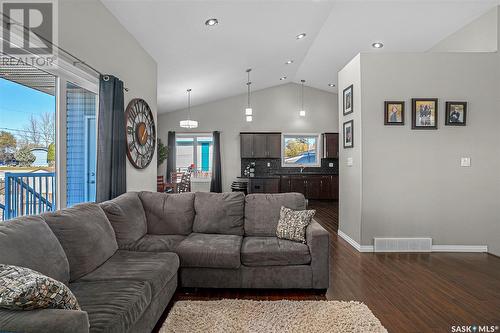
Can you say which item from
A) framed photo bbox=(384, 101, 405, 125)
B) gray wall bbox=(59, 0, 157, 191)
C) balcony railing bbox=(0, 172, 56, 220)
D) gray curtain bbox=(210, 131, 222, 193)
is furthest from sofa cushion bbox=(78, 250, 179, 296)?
gray curtain bbox=(210, 131, 222, 193)

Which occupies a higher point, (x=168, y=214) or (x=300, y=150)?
(x=300, y=150)

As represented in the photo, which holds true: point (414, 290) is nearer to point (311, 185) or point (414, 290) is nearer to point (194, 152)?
point (311, 185)

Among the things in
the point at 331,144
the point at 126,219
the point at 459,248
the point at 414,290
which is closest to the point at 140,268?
the point at 126,219

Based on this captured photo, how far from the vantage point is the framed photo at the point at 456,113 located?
13.2ft

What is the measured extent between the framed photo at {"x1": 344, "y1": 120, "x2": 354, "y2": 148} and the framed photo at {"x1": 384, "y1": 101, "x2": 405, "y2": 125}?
0.50 meters

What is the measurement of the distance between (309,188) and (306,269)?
244 inches

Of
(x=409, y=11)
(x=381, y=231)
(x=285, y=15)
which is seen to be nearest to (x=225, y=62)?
(x=285, y=15)

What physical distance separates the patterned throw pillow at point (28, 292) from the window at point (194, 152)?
802cm

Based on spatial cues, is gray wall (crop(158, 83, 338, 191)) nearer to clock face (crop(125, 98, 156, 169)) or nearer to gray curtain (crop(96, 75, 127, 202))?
clock face (crop(125, 98, 156, 169))

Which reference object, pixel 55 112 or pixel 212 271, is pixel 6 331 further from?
pixel 55 112

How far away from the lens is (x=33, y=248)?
1.67m

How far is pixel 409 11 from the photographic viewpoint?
4.44m

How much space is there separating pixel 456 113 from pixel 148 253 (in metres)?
4.45

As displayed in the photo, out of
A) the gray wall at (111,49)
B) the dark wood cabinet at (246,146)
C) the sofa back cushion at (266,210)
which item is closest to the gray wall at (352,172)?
the sofa back cushion at (266,210)
